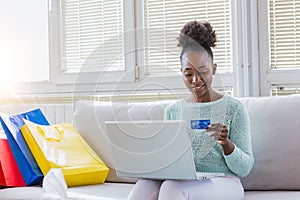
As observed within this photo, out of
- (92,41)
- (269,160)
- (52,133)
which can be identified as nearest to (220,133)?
(269,160)

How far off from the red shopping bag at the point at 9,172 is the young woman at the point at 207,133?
0.71 meters

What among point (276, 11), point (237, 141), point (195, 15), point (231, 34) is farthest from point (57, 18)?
point (237, 141)

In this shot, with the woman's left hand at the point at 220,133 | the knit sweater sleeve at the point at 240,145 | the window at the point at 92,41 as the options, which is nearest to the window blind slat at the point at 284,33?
the knit sweater sleeve at the point at 240,145

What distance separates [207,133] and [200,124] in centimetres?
7

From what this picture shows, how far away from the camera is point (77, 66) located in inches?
126

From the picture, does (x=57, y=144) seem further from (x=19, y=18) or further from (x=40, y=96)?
(x=19, y=18)

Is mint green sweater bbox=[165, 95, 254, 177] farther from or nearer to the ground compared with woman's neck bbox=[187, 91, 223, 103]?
nearer to the ground

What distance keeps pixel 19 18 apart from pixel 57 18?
12.5 inches

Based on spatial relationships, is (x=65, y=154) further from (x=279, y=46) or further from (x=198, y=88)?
(x=279, y=46)

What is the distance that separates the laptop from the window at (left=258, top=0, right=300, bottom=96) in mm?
988

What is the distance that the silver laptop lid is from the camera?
5.49 feet

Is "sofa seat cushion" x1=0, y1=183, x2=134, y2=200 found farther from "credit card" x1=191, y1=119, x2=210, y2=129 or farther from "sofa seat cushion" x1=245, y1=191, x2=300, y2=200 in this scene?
"sofa seat cushion" x1=245, y1=191, x2=300, y2=200

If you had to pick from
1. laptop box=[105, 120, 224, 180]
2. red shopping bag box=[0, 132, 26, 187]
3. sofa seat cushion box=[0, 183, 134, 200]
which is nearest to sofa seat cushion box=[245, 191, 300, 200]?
laptop box=[105, 120, 224, 180]

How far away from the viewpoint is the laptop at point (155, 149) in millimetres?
1674
